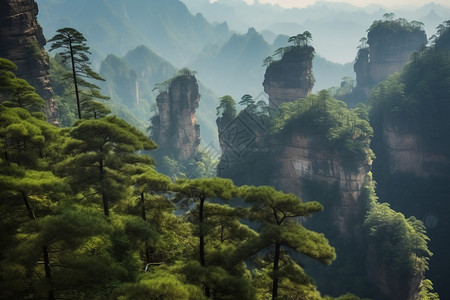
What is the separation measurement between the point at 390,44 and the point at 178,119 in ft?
141

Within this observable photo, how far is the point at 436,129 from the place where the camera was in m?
45.8

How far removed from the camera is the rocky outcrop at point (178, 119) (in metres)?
67.3

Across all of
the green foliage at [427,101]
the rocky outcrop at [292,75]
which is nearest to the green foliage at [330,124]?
the green foliage at [427,101]

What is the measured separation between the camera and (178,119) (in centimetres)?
6956

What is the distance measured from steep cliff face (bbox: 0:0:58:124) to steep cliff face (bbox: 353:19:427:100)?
189 feet

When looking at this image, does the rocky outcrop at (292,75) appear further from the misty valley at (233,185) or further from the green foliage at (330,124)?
the green foliage at (330,124)

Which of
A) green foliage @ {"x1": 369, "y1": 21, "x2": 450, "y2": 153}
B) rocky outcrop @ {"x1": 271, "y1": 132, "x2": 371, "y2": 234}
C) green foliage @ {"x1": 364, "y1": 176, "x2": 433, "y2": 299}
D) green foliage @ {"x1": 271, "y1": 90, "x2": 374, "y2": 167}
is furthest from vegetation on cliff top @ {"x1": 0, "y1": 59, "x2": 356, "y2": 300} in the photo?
green foliage @ {"x1": 369, "y1": 21, "x2": 450, "y2": 153}

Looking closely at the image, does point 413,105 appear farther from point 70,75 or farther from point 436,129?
point 70,75

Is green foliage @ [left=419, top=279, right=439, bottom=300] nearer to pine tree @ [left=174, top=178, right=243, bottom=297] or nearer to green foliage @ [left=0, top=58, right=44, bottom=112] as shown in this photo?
pine tree @ [left=174, top=178, right=243, bottom=297]

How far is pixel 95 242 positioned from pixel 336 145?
33.7 meters

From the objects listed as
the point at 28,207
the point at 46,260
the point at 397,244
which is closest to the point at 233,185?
the point at 46,260

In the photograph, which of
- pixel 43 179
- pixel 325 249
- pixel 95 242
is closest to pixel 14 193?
pixel 43 179

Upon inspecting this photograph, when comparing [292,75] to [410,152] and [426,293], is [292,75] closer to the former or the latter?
[410,152]

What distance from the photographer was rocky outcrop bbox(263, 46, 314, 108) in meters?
53.0
